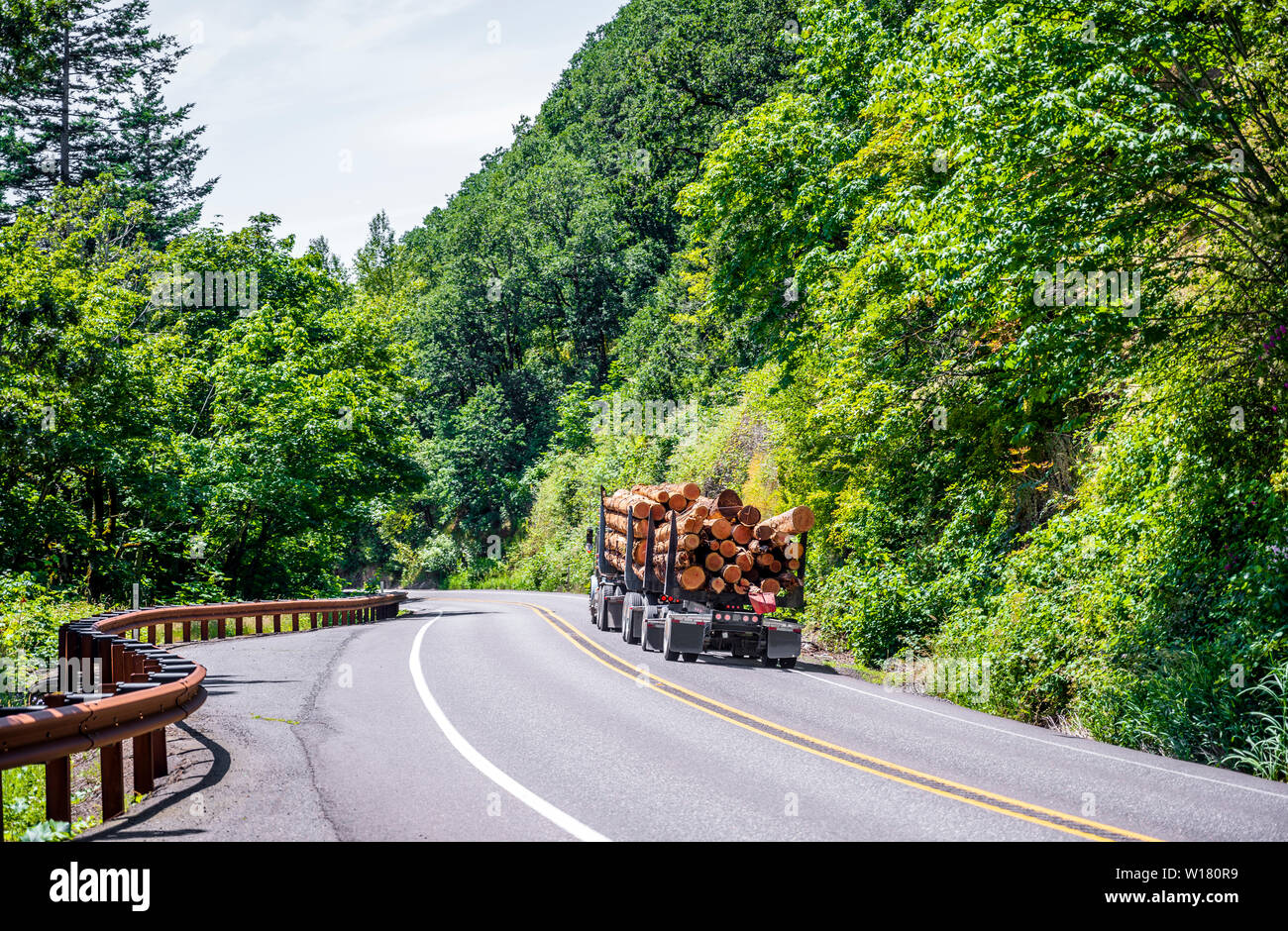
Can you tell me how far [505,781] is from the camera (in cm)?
739

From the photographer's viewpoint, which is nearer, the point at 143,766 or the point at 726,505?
the point at 143,766

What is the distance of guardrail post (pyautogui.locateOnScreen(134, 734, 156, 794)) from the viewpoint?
6957 mm

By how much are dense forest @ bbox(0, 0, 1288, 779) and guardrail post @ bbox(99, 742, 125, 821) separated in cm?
1000

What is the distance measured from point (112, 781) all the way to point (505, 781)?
2.73 meters

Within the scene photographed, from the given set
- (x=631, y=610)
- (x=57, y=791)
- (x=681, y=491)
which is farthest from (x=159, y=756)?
(x=631, y=610)

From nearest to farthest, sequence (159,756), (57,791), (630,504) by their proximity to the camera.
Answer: (57,791) < (159,756) < (630,504)

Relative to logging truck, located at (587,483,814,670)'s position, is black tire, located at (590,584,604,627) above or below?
below

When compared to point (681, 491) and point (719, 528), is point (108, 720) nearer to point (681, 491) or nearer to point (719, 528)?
point (719, 528)

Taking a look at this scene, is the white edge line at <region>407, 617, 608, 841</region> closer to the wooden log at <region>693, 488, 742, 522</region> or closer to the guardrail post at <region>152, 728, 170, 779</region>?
the guardrail post at <region>152, 728, 170, 779</region>

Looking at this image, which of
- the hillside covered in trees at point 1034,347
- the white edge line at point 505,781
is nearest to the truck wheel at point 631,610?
the hillside covered in trees at point 1034,347

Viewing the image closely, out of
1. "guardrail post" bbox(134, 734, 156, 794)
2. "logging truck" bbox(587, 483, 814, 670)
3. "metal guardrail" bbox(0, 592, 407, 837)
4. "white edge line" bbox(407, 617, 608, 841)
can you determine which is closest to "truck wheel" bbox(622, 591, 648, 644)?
"logging truck" bbox(587, 483, 814, 670)

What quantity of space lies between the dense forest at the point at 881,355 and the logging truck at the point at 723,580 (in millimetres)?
2543

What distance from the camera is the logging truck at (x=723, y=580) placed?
52.0 ft

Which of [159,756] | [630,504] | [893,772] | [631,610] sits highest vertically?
[630,504]
